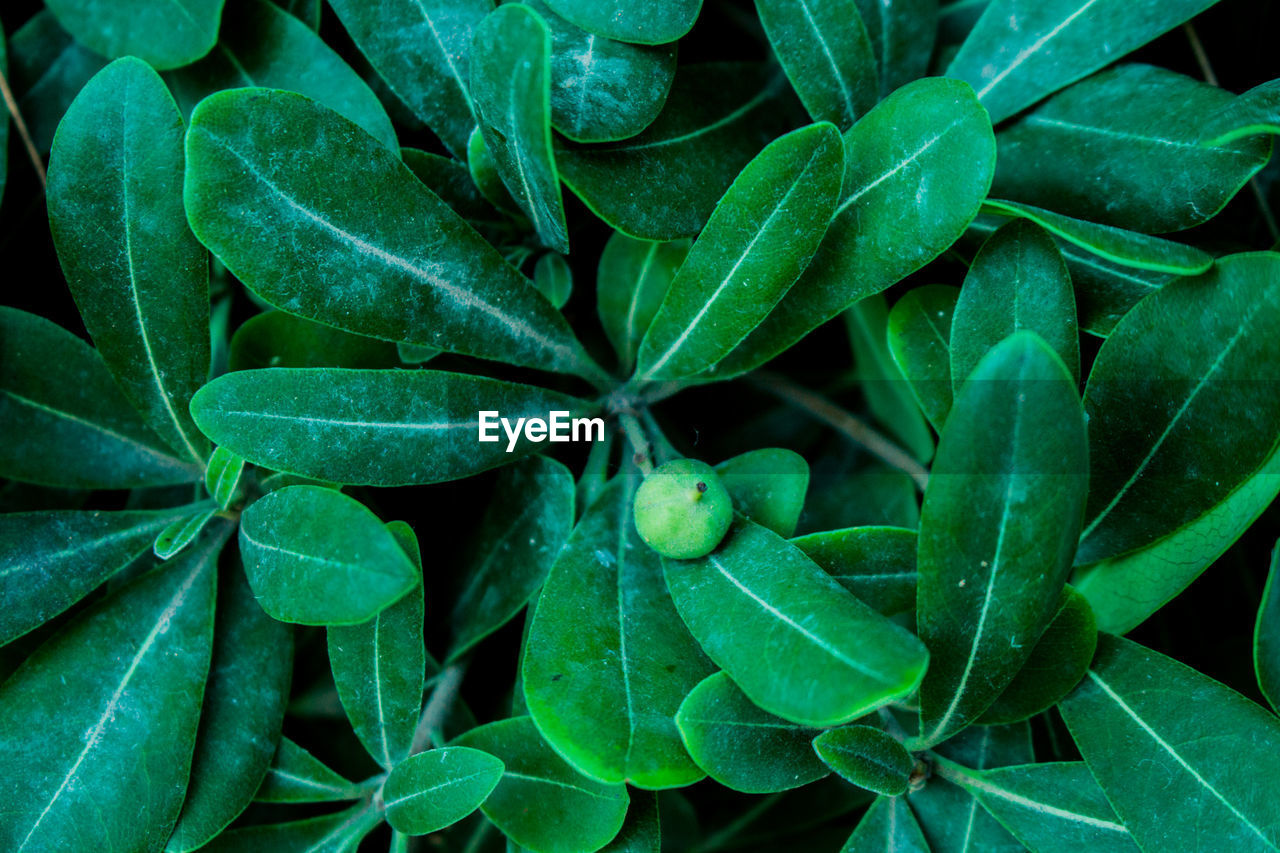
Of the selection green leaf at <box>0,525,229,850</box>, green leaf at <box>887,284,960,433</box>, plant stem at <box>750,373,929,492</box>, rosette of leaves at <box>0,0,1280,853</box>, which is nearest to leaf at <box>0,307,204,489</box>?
rosette of leaves at <box>0,0,1280,853</box>

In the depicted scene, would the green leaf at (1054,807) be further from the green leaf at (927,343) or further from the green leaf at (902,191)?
the green leaf at (902,191)

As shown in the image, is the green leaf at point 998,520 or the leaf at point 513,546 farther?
the leaf at point 513,546

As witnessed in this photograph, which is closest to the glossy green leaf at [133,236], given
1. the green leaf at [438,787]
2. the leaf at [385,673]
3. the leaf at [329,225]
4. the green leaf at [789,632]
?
the leaf at [329,225]

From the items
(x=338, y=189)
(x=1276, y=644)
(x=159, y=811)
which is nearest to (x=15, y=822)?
(x=159, y=811)

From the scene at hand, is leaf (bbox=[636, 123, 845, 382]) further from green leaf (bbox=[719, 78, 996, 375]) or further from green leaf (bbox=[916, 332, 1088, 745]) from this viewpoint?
green leaf (bbox=[916, 332, 1088, 745])

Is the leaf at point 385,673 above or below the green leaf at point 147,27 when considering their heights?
below

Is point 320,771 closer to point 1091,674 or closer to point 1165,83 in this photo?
point 1091,674

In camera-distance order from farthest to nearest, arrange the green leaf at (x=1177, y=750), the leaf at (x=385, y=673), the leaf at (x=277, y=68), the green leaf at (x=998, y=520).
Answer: the leaf at (x=277, y=68) → the leaf at (x=385, y=673) → the green leaf at (x=1177, y=750) → the green leaf at (x=998, y=520)

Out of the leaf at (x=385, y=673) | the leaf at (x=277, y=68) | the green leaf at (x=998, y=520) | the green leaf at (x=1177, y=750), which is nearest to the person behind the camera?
the green leaf at (x=998, y=520)
